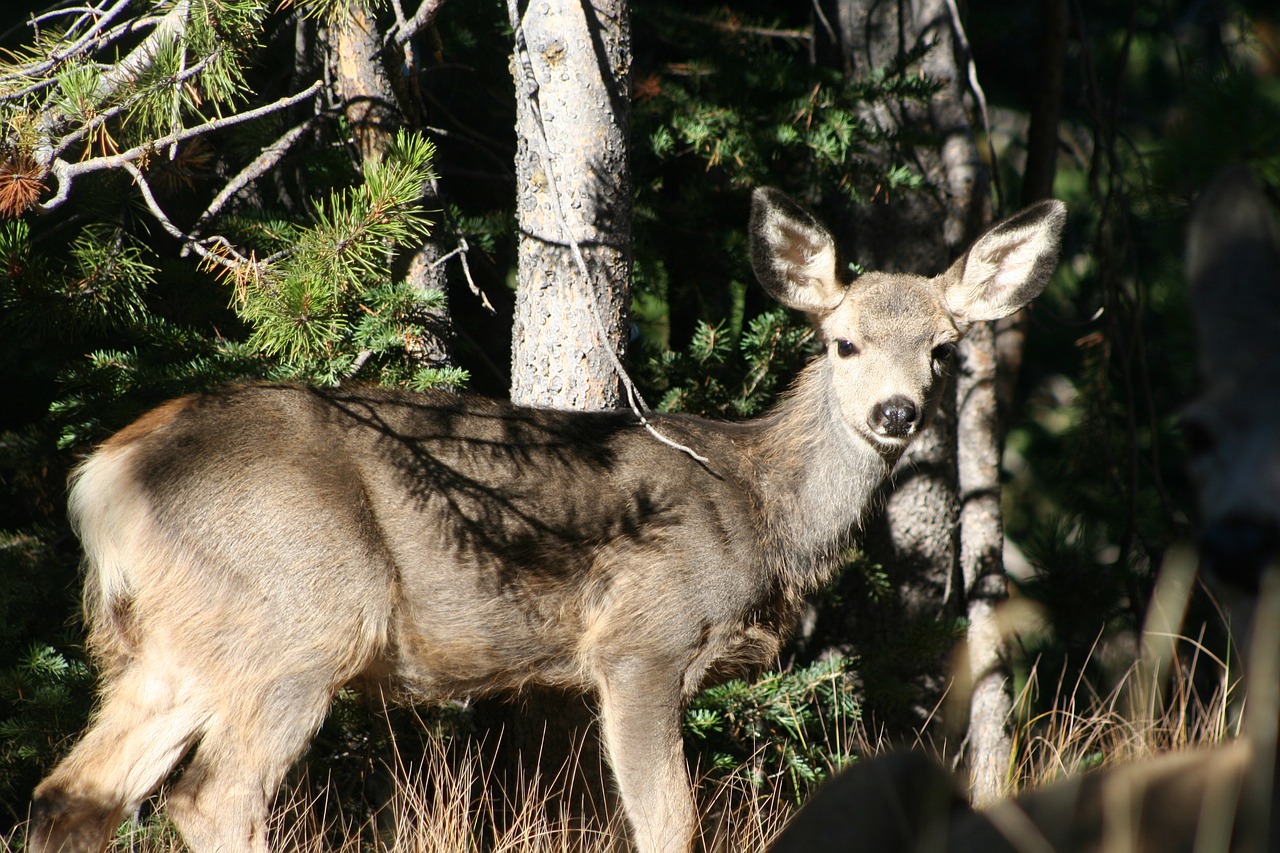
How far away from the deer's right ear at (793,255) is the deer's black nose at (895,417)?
0.79 meters

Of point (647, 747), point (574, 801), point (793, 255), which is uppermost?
point (793, 255)

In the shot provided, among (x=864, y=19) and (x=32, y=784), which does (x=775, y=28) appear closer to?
(x=864, y=19)

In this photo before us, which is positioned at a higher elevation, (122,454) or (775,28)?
(775,28)

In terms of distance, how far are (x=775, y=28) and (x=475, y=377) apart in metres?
2.94

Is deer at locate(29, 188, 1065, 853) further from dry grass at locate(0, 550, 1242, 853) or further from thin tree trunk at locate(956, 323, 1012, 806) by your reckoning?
thin tree trunk at locate(956, 323, 1012, 806)

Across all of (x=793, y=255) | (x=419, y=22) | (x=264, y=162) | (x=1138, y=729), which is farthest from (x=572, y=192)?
(x=1138, y=729)

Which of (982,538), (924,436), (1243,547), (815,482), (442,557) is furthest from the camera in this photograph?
(982,538)

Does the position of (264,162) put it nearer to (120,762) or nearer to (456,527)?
(456,527)

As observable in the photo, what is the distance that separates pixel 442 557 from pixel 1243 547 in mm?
3149

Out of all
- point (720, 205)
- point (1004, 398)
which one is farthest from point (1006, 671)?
point (720, 205)

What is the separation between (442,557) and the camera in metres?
4.64

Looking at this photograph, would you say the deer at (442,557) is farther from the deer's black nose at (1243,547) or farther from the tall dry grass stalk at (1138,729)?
the deer's black nose at (1243,547)

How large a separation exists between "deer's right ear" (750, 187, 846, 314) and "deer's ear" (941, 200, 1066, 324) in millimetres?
575

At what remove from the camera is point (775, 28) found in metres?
7.49
